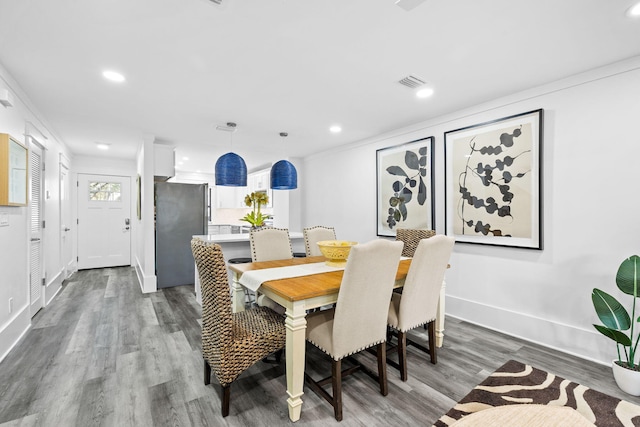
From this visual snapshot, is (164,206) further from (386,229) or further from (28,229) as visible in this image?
(386,229)

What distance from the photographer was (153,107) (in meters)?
3.20

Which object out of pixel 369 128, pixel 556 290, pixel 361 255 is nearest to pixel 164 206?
pixel 369 128

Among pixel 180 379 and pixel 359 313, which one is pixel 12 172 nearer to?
pixel 180 379

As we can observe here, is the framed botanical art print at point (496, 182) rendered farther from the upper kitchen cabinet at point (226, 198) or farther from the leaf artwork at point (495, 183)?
the upper kitchen cabinet at point (226, 198)

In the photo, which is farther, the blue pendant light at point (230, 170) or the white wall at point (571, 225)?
the blue pendant light at point (230, 170)

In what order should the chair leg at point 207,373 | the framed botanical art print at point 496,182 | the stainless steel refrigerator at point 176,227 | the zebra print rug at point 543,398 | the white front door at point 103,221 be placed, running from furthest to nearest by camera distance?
the white front door at point 103,221
the stainless steel refrigerator at point 176,227
the framed botanical art print at point 496,182
the chair leg at point 207,373
the zebra print rug at point 543,398

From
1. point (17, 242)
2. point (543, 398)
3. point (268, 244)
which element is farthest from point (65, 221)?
point (543, 398)

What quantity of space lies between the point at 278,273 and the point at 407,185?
7.91 feet

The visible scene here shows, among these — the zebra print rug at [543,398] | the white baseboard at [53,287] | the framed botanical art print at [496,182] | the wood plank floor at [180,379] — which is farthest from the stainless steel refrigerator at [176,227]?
the zebra print rug at [543,398]

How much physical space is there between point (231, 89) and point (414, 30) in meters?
1.69

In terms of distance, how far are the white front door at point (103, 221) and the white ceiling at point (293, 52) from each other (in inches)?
119

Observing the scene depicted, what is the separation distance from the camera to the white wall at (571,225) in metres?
2.29

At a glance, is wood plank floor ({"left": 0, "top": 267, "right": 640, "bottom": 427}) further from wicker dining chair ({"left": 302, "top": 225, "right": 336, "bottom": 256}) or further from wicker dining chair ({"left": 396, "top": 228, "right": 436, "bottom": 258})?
wicker dining chair ({"left": 302, "top": 225, "right": 336, "bottom": 256})

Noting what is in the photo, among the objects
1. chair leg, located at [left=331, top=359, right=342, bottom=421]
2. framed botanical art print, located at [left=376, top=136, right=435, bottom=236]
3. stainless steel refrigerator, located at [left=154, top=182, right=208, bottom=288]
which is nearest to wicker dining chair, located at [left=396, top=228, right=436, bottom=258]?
framed botanical art print, located at [left=376, top=136, right=435, bottom=236]
